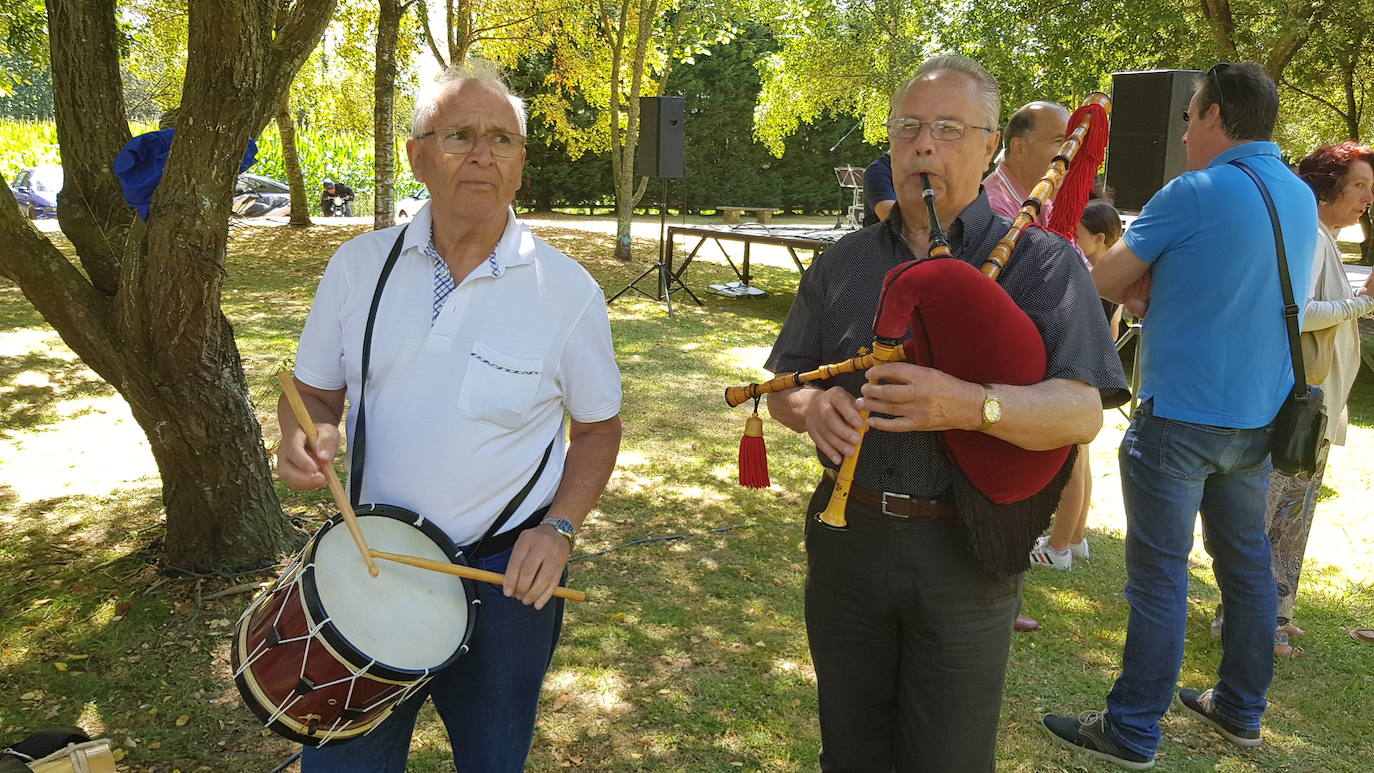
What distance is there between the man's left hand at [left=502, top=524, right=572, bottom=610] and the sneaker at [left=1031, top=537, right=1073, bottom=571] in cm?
338

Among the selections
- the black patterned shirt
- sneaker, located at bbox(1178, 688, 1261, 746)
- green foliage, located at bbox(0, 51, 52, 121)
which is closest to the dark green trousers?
the black patterned shirt

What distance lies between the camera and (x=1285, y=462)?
2.81 meters

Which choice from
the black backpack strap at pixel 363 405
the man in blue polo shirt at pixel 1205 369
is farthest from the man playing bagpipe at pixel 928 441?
the man in blue polo shirt at pixel 1205 369

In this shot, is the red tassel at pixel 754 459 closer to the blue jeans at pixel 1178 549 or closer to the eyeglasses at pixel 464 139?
the eyeglasses at pixel 464 139

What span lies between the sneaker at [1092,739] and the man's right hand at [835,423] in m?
1.88

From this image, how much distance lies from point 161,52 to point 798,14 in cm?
1342

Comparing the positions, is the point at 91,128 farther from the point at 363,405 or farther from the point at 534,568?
the point at 534,568

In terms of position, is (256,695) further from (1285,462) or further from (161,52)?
(161,52)

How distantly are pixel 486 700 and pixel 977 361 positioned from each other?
1.14m

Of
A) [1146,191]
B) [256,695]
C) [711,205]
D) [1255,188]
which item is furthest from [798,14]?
[256,695]

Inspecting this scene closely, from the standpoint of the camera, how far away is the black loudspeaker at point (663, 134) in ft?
39.3

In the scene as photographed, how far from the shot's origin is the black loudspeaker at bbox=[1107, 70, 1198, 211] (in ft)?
20.6

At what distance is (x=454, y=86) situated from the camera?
1.92m

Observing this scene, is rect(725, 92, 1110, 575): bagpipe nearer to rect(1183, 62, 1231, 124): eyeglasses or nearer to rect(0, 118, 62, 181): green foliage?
rect(1183, 62, 1231, 124): eyeglasses
